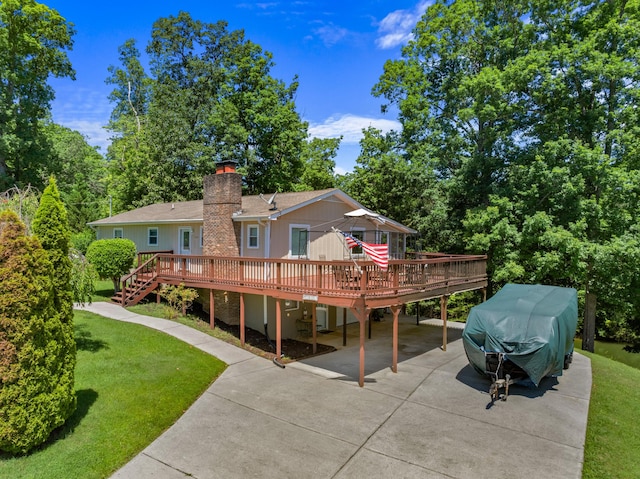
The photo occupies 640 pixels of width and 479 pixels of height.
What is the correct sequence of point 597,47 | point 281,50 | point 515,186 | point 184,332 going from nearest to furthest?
point 184,332 → point 597,47 → point 515,186 → point 281,50

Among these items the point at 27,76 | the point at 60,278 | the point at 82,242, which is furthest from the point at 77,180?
the point at 60,278

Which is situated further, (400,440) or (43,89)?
(43,89)

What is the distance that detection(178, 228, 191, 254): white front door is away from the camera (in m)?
18.6

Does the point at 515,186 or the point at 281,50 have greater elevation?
the point at 281,50

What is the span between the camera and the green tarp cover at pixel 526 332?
904cm

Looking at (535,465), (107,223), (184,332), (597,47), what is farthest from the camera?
(107,223)

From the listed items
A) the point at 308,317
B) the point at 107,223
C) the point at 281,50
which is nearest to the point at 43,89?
the point at 107,223

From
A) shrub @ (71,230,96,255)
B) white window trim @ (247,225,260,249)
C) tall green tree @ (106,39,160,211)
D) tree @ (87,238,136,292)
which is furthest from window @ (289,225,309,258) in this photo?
tall green tree @ (106,39,160,211)

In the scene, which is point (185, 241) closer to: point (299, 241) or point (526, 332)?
point (299, 241)

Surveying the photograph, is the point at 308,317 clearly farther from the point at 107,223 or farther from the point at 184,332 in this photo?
the point at 107,223

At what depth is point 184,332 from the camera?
13570 millimetres

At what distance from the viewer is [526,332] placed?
9250 millimetres

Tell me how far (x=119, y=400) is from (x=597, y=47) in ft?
75.9

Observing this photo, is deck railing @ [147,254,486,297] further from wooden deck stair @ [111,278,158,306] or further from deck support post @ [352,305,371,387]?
wooden deck stair @ [111,278,158,306]
